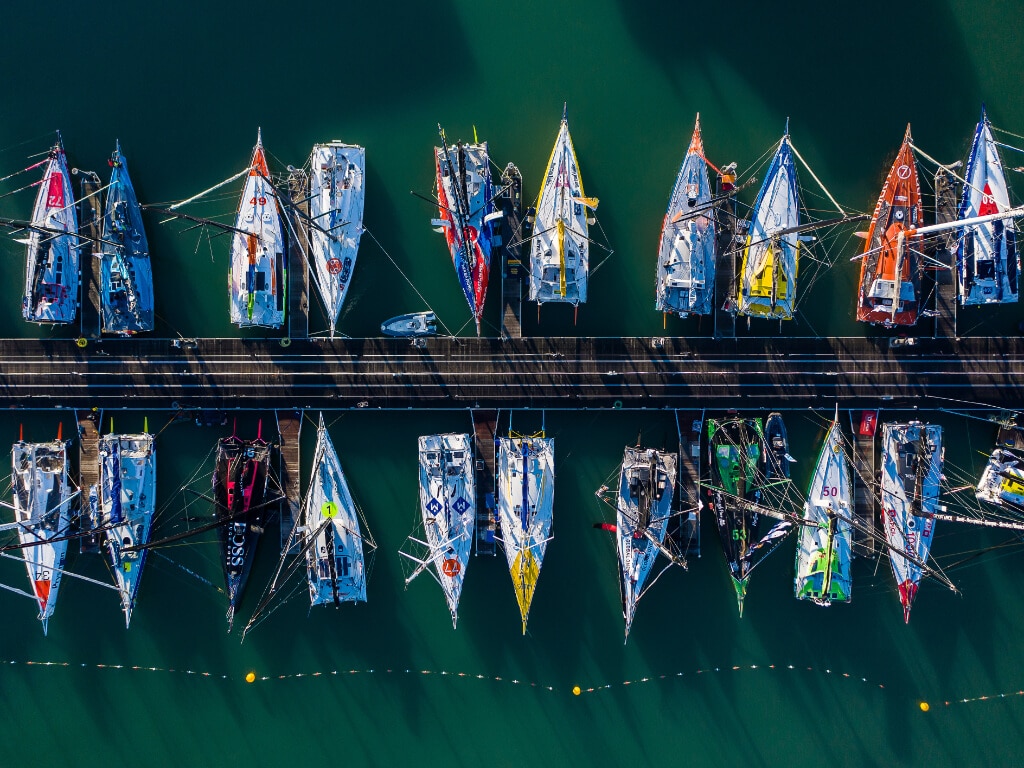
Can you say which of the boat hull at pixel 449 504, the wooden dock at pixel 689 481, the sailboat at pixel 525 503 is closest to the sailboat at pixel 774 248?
the wooden dock at pixel 689 481

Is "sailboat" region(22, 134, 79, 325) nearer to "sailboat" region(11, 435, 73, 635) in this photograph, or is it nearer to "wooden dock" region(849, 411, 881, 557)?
"sailboat" region(11, 435, 73, 635)

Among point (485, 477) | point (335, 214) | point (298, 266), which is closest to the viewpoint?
point (335, 214)

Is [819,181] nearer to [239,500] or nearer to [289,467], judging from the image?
[289,467]

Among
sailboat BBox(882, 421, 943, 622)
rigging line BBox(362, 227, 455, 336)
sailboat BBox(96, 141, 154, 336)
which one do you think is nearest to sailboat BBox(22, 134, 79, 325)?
sailboat BBox(96, 141, 154, 336)

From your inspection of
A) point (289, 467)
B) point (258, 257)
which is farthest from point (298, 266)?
point (289, 467)

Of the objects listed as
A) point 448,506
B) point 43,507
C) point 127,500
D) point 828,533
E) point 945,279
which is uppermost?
point 945,279

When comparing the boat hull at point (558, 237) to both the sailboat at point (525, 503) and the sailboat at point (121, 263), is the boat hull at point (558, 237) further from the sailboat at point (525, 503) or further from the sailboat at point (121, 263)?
A: the sailboat at point (121, 263)

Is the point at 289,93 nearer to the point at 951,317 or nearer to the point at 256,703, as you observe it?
the point at 256,703
